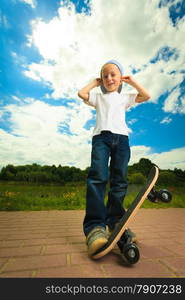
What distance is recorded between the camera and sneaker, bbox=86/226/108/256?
4.95 ft

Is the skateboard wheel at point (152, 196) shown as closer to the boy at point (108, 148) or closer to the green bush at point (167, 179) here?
the boy at point (108, 148)

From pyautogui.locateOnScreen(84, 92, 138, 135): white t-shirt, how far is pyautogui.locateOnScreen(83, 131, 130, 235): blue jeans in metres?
0.07

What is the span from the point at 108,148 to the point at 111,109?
37 centimetres

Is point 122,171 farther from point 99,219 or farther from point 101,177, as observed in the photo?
point 99,219

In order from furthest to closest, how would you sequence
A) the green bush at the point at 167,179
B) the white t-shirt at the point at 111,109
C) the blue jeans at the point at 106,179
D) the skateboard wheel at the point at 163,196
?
the green bush at the point at 167,179 → the white t-shirt at the point at 111,109 → the blue jeans at the point at 106,179 → the skateboard wheel at the point at 163,196

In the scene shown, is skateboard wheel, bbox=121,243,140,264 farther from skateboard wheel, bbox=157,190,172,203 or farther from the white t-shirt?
the white t-shirt

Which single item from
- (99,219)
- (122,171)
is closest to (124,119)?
(122,171)

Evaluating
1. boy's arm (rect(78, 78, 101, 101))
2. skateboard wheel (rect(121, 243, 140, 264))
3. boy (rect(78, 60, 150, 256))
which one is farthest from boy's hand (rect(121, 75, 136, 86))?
skateboard wheel (rect(121, 243, 140, 264))

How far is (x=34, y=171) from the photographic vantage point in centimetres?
1549

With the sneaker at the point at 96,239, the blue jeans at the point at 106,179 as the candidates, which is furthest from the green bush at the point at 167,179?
the sneaker at the point at 96,239

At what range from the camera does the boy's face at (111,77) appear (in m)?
2.01

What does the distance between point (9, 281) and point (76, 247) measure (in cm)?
72

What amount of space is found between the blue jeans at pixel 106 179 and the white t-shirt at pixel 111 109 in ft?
0.21

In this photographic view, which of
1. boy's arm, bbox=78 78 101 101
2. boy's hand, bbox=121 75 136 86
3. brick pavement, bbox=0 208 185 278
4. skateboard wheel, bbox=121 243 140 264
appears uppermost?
boy's hand, bbox=121 75 136 86
